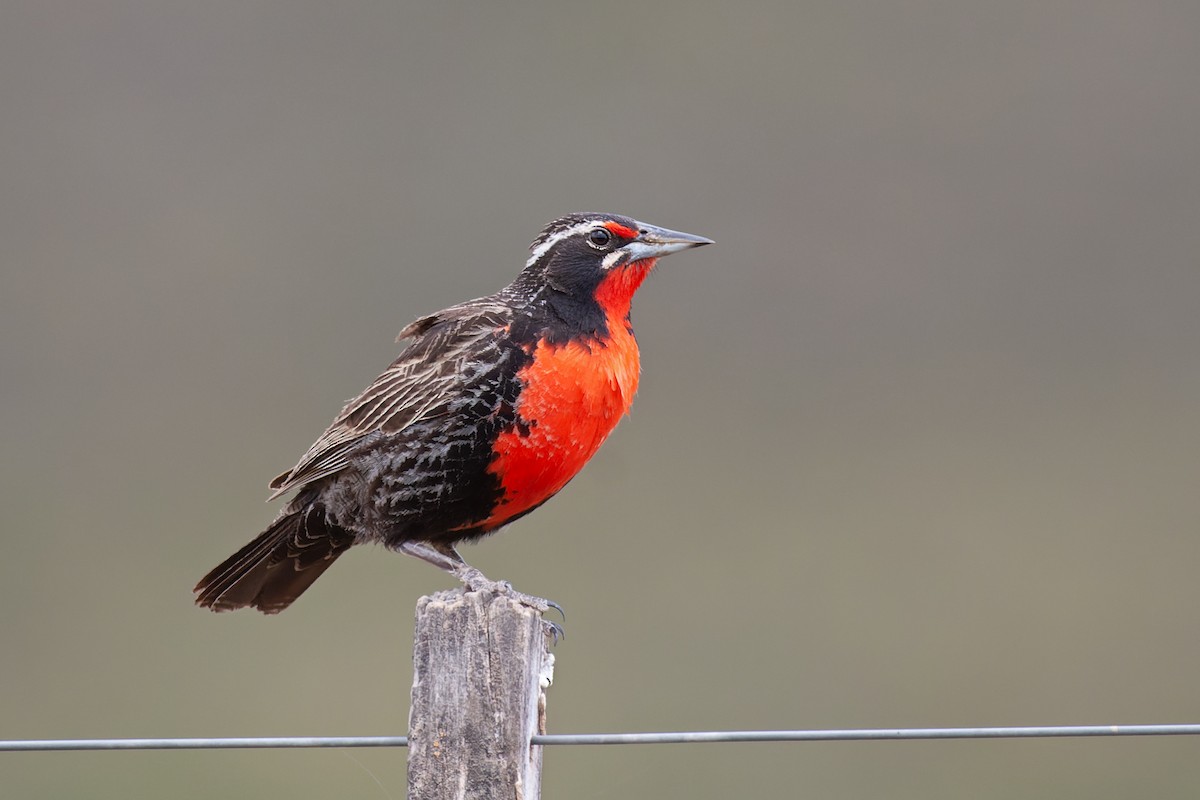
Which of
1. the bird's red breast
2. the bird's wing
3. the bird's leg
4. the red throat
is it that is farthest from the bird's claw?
the red throat

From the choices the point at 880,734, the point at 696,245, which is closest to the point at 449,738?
the point at 880,734

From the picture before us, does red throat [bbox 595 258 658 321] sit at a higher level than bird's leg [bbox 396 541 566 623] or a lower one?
higher

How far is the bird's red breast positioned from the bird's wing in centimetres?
15

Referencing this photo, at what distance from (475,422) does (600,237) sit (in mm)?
571

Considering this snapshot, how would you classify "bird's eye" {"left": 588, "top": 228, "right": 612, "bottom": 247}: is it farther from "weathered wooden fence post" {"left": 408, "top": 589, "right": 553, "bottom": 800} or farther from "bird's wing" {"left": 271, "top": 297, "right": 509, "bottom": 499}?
"weathered wooden fence post" {"left": 408, "top": 589, "right": 553, "bottom": 800}

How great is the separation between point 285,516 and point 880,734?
6.30ft

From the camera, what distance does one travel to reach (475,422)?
11.4 ft

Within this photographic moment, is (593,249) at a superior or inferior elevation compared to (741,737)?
superior

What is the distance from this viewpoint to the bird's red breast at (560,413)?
11.3ft

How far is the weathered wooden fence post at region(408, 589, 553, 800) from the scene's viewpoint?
2438mm

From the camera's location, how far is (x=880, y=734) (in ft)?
7.43

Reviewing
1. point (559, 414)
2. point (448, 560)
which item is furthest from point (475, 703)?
point (448, 560)

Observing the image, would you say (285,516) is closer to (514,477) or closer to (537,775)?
(514,477)

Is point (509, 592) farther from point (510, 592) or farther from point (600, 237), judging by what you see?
point (600, 237)
